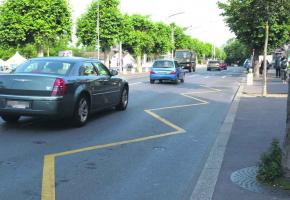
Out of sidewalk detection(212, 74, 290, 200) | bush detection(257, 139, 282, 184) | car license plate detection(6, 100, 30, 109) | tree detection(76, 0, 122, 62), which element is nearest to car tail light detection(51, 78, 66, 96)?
car license plate detection(6, 100, 30, 109)

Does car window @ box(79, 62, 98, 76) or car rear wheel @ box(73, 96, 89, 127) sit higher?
car window @ box(79, 62, 98, 76)

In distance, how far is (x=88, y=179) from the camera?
6.37 m

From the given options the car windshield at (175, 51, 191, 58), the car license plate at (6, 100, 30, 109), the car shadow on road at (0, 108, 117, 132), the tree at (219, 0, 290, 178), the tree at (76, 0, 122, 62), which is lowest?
the car shadow on road at (0, 108, 117, 132)

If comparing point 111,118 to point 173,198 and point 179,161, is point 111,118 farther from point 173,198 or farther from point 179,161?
point 173,198

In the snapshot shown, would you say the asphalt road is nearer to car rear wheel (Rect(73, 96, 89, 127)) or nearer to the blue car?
car rear wheel (Rect(73, 96, 89, 127))

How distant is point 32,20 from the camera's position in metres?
36.3

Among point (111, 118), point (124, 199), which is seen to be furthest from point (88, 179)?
point (111, 118)

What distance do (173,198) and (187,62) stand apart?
172 ft

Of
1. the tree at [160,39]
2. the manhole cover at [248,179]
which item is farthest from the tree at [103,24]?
the manhole cover at [248,179]

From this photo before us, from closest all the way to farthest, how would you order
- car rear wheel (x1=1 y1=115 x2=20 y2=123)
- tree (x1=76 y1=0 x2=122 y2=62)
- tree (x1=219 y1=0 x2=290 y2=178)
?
car rear wheel (x1=1 y1=115 x2=20 y2=123) → tree (x1=219 y1=0 x2=290 y2=178) → tree (x1=76 y1=0 x2=122 y2=62)

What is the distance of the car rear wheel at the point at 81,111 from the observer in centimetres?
1055

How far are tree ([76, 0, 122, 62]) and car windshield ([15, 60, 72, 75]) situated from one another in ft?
129

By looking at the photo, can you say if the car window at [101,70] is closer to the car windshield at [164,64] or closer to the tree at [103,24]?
the car windshield at [164,64]

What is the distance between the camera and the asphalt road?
5.87 metres
